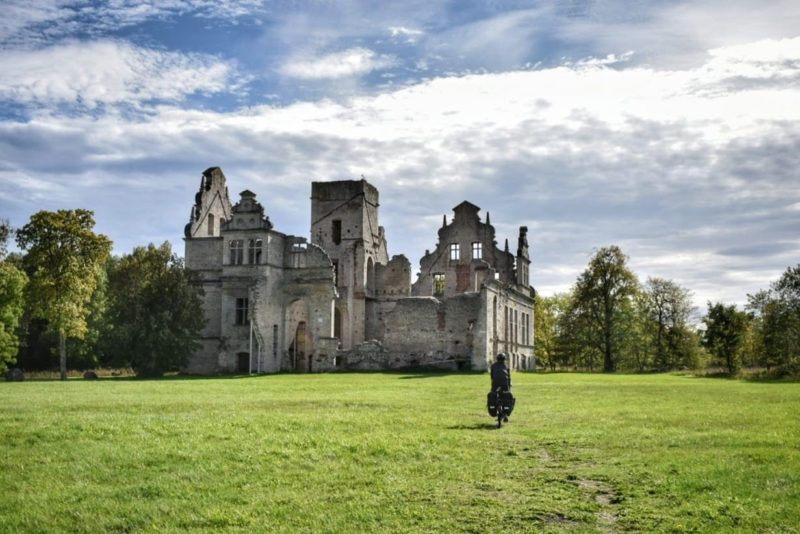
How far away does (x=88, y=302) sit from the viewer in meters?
54.5

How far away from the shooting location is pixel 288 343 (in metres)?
59.2

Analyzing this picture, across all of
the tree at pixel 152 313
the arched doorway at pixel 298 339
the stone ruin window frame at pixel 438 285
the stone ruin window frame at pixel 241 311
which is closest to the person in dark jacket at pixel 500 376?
the tree at pixel 152 313

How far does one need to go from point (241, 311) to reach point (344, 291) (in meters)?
9.99

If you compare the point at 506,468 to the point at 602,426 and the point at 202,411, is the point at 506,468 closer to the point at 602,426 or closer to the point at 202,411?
the point at 602,426

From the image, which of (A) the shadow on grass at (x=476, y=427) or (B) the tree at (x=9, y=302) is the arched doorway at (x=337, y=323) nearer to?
(B) the tree at (x=9, y=302)

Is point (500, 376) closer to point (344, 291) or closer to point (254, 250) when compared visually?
point (254, 250)

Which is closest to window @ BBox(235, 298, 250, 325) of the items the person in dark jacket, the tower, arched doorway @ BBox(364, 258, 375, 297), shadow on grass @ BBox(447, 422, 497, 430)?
the tower

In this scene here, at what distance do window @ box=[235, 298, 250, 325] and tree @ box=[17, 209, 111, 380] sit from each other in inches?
457

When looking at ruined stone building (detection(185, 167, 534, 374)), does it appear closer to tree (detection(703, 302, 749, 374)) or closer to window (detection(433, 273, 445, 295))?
window (detection(433, 273, 445, 295))

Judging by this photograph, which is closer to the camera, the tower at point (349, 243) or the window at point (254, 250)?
the window at point (254, 250)

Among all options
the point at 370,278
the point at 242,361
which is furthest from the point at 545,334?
the point at 242,361

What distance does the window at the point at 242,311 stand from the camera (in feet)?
188

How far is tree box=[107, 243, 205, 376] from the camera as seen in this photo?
51781 millimetres

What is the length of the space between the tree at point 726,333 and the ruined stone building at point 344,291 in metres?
15.1
